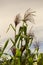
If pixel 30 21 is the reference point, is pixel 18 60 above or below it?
below

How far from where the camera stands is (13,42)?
2.51 m

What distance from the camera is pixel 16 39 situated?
2486mm

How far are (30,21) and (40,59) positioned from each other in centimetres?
76

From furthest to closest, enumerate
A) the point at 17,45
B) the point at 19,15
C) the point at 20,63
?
the point at 19,15 < the point at 17,45 < the point at 20,63

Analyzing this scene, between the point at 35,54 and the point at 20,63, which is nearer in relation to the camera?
the point at 20,63

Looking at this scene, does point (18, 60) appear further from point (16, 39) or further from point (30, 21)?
point (30, 21)

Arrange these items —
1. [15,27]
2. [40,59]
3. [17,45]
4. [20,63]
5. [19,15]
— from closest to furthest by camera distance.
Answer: [40,59] < [20,63] < [17,45] < [15,27] < [19,15]

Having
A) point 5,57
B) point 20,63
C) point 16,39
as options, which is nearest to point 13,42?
point 16,39

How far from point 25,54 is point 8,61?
231 mm

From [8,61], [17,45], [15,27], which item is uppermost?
[15,27]

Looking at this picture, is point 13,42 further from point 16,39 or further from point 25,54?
point 25,54

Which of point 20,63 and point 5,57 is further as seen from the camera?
point 5,57

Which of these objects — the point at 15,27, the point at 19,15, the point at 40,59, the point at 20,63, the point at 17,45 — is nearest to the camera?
the point at 40,59

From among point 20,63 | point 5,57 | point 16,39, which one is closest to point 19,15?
point 16,39
